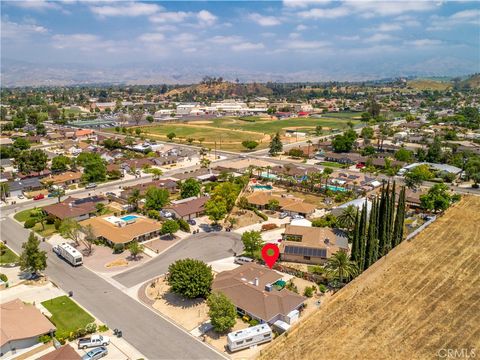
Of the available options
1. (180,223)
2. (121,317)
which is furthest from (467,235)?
(121,317)

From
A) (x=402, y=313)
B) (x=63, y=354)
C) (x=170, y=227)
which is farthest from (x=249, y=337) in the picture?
(x=170, y=227)

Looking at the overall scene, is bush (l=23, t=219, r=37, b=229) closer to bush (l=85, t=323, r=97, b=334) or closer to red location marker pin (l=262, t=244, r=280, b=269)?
bush (l=85, t=323, r=97, b=334)

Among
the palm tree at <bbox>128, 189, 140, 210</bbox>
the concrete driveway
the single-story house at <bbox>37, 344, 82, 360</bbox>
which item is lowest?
the concrete driveway

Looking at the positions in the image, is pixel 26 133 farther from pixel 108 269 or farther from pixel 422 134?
pixel 422 134

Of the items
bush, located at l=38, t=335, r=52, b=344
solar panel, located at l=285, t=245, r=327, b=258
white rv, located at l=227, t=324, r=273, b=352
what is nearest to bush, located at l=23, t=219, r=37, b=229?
bush, located at l=38, t=335, r=52, b=344

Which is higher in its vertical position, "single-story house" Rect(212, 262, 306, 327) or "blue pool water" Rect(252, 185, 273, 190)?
"blue pool water" Rect(252, 185, 273, 190)

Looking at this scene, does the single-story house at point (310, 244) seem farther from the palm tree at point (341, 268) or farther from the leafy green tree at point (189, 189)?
the leafy green tree at point (189, 189)

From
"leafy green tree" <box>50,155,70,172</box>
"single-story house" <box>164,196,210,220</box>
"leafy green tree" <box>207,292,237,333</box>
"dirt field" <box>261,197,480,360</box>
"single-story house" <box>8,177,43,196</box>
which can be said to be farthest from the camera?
"leafy green tree" <box>50,155,70,172</box>
